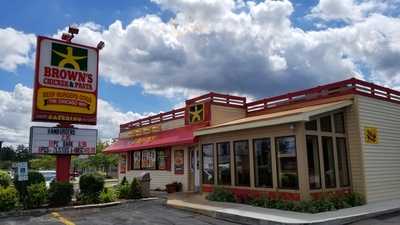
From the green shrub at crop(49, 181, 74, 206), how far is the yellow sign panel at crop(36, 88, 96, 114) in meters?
3.21

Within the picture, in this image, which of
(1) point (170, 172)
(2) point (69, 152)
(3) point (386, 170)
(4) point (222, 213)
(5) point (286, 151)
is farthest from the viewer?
(1) point (170, 172)

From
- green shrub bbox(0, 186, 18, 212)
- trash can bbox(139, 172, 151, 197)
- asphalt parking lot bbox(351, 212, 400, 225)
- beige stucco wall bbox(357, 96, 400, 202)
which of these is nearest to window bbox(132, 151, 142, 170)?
trash can bbox(139, 172, 151, 197)

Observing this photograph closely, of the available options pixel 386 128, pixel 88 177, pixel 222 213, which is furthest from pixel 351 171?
pixel 88 177

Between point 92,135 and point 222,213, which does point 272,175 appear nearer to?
point 222,213

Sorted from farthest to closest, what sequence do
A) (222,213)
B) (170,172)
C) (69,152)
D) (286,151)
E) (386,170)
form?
(170,172) < (69,152) < (386,170) < (286,151) < (222,213)

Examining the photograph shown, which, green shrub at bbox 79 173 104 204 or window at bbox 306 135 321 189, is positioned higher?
window at bbox 306 135 321 189

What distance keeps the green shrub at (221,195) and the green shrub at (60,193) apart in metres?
5.67

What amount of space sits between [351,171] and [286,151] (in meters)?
2.78

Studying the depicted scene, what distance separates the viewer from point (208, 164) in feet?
57.7

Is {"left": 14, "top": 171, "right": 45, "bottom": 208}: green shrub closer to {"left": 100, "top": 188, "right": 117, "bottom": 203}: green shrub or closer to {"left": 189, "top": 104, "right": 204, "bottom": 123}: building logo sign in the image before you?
{"left": 100, "top": 188, "right": 117, "bottom": 203}: green shrub

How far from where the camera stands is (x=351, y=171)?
1432cm

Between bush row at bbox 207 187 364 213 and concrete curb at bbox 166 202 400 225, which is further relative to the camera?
bush row at bbox 207 187 364 213

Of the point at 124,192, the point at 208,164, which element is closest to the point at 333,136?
the point at 208,164

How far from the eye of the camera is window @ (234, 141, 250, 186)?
603 inches
